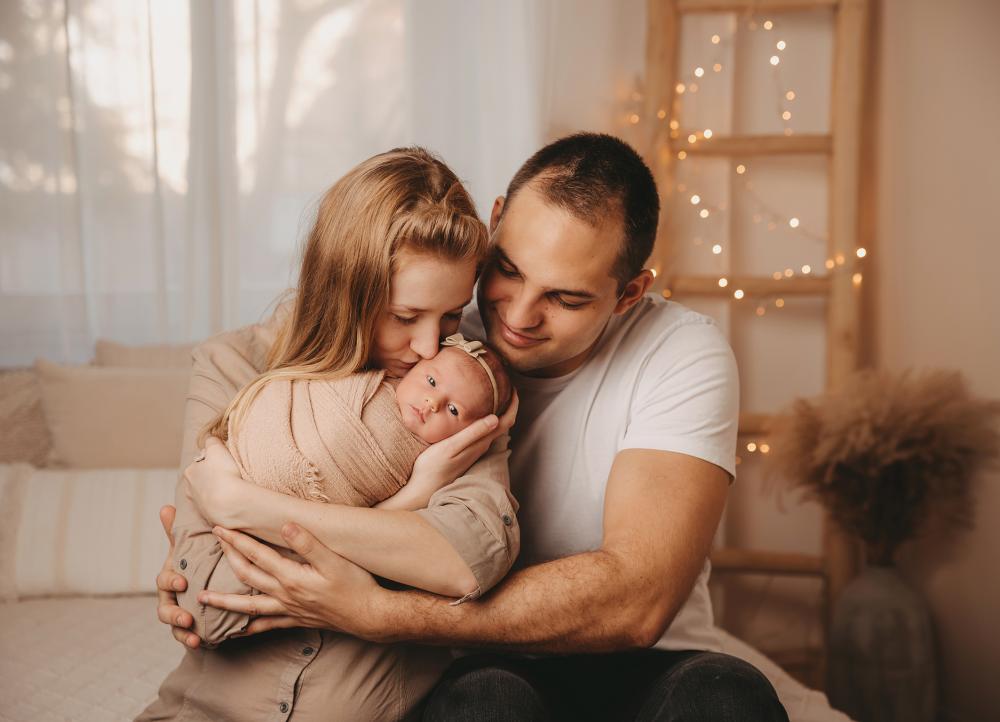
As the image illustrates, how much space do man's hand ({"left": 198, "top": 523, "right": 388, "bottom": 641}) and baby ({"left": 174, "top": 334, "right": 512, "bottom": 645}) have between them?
0.10 ft

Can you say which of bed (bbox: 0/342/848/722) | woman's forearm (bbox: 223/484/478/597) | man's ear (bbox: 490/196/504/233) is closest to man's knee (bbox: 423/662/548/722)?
woman's forearm (bbox: 223/484/478/597)

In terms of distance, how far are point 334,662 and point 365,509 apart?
0.83 ft

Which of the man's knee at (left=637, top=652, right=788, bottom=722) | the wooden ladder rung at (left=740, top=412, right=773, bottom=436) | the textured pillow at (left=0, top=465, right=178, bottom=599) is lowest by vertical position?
the textured pillow at (left=0, top=465, right=178, bottom=599)

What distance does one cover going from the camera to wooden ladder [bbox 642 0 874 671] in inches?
105

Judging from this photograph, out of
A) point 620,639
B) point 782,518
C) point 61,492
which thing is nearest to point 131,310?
point 61,492

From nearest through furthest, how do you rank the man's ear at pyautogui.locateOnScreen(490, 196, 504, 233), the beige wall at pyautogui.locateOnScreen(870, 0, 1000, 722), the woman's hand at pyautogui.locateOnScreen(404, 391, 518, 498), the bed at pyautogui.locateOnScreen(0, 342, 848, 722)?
the woman's hand at pyautogui.locateOnScreen(404, 391, 518, 498)
the man's ear at pyautogui.locateOnScreen(490, 196, 504, 233)
the bed at pyautogui.locateOnScreen(0, 342, 848, 722)
the beige wall at pyautogui.locateOnScreen(870, 0, 1000, 722)

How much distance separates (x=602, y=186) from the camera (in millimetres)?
1511

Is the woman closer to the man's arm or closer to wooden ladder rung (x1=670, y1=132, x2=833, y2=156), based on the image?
the man's arm

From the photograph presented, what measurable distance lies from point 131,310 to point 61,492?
663 millimetres

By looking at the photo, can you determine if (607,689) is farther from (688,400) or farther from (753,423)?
(753,423)

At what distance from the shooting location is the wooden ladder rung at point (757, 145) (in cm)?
271

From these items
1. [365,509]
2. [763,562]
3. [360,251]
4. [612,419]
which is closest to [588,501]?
[612,419]

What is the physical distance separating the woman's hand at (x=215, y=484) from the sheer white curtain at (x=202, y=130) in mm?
1233

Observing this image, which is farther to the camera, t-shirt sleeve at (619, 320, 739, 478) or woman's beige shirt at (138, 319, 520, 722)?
t-shirt sleeve at (619, 320, 739, 478)
